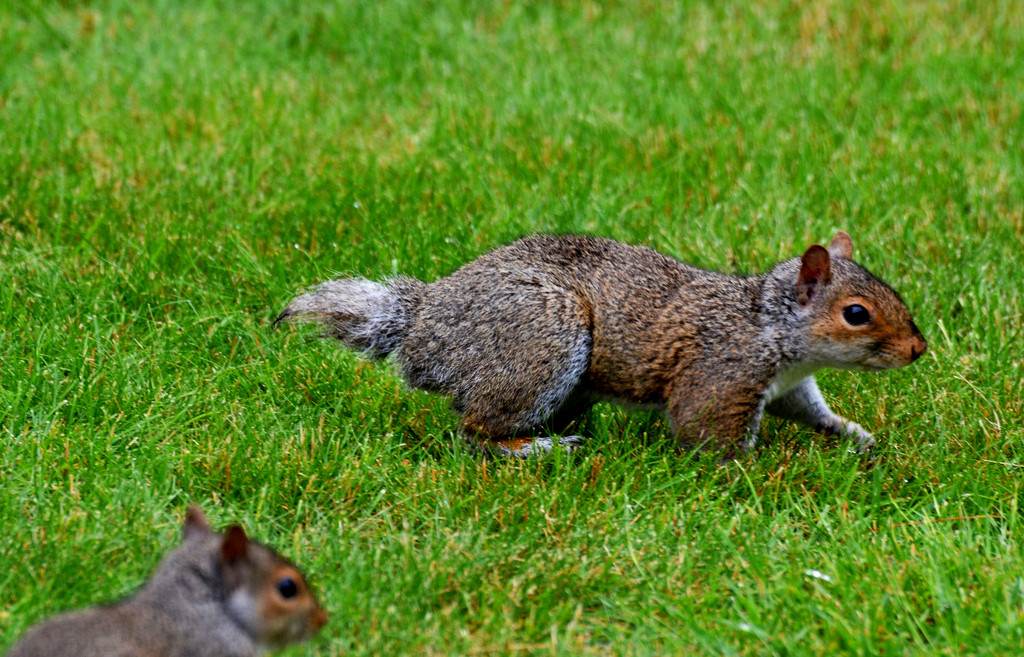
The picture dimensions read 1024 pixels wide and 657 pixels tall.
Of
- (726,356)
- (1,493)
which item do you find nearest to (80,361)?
(1,493)

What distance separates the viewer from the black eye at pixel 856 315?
4.28 metres

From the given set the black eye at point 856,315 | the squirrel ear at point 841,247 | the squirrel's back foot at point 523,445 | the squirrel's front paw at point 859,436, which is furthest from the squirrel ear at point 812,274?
the squirrel's back foot at point 523,445

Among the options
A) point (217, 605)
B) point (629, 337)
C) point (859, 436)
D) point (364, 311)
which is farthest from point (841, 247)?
point (217, 605)

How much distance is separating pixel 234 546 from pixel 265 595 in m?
0.14

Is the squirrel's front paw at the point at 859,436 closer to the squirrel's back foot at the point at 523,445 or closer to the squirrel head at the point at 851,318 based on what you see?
the squirrel head at the point at 851,318

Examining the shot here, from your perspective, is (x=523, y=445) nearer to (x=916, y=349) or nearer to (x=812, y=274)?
(x=812, y=274)

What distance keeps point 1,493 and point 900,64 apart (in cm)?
586

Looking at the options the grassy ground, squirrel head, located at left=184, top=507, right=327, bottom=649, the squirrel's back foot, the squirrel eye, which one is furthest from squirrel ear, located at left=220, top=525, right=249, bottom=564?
the squirrel's back foot

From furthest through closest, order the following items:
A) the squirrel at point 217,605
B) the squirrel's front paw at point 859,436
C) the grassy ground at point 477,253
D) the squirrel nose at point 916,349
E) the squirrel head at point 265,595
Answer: the squirrel's front paw at point 859,436 → the squirrel nose at point 916,349 → the grassy ground at point 477,253 → the squirrel head at point 265,595 → the squirrel at point 217,605

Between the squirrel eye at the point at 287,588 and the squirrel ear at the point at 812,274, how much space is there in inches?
84.9

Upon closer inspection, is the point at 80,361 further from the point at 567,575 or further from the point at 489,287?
the point at 567,575

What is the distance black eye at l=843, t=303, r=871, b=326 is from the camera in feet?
14.0

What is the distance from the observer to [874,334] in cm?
426

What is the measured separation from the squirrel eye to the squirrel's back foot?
1368mm
